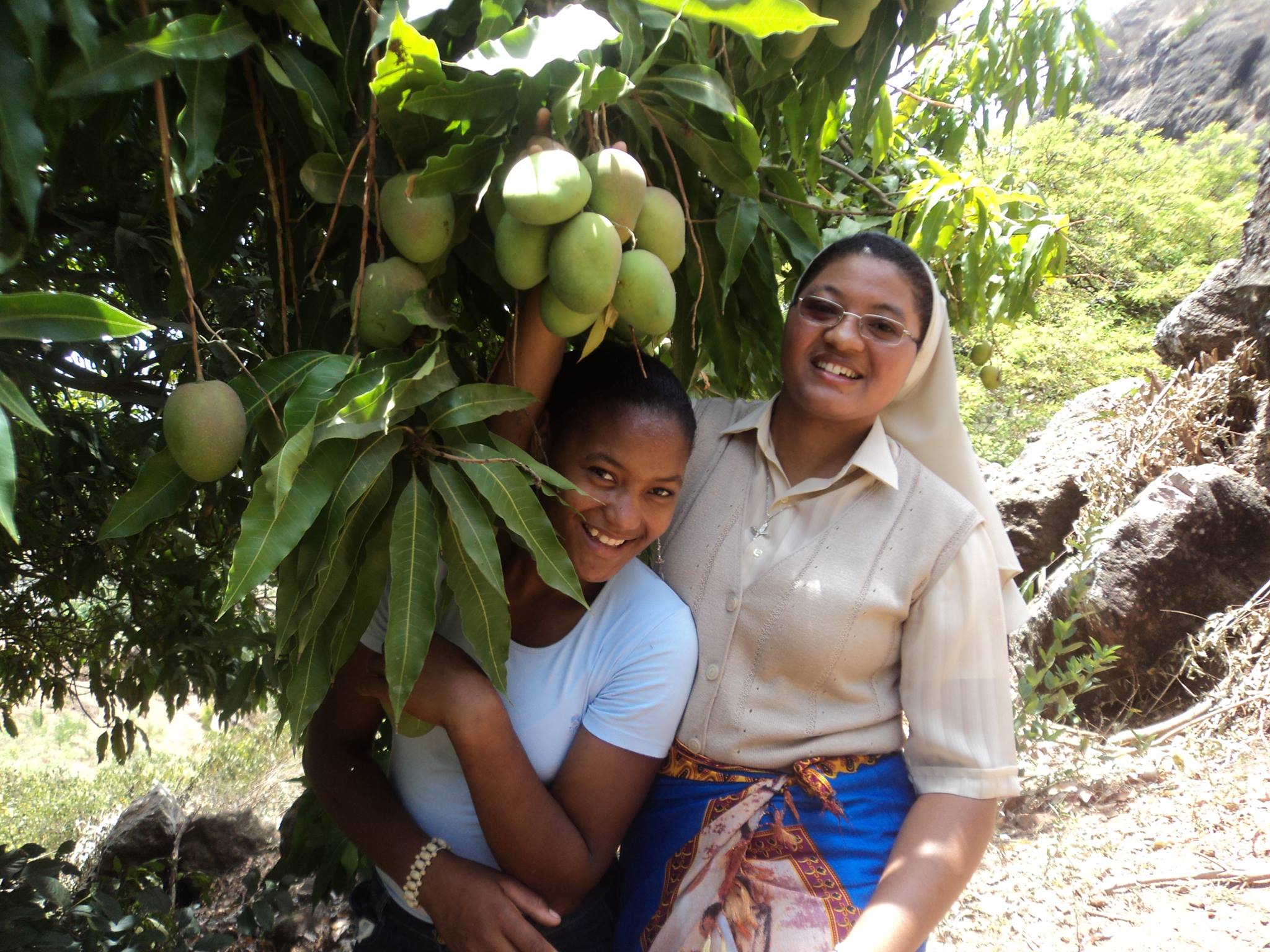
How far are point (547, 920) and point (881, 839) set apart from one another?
1.74 ft

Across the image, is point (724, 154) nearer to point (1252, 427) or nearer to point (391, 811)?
point (391, 811)

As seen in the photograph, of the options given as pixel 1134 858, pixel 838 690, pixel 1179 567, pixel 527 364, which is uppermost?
pixel 527 364

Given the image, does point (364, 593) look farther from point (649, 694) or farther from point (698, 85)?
point (698, 85)

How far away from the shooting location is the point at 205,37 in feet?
3.18

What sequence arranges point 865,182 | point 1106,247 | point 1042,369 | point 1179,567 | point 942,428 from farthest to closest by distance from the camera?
point 1106,247, point 1042,369, point 1179,567, point 865,182, point 942,428

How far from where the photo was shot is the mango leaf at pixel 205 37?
0.94 metres

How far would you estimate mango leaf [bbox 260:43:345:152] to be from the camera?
1.06m

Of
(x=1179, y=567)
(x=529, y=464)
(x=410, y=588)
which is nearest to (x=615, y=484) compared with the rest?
(x=529, y=464)

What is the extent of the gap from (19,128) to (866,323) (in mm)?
1184

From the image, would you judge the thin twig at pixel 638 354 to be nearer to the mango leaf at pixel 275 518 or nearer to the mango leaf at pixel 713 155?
the mango leaf at pixel 713 155

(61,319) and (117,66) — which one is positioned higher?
(117,66)

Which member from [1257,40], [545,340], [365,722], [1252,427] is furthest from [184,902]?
[1257,40]

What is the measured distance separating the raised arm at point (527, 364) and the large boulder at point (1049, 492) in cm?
492

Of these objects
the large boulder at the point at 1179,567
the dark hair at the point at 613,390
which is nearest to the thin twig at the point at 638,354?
the dark hair at the point at 613,390
